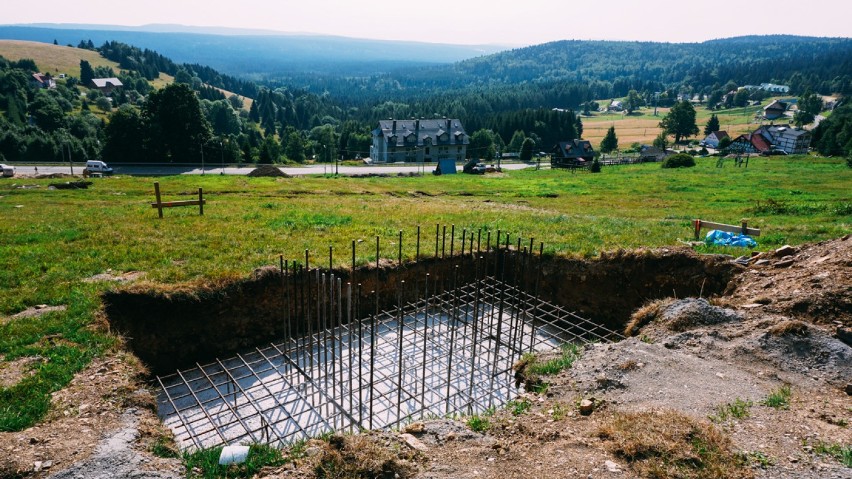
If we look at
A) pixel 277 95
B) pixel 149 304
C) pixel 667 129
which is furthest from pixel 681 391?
pixel 277 95

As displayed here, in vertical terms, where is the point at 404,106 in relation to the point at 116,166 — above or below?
above

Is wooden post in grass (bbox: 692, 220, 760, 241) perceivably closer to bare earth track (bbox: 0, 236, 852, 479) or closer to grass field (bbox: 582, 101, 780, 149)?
bare earth track (bbox: 0, 236, 852, 479)

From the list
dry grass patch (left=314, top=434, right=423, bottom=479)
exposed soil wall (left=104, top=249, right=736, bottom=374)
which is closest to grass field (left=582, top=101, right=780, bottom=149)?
exposed soil wall (left=104, top=249, right=736, bottom=374)

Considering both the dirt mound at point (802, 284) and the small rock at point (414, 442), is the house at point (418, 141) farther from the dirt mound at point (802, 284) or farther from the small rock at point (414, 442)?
the small rock at point (414, 442)

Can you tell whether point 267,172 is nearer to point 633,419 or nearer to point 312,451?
point 312,451

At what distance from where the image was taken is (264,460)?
732 centimetres

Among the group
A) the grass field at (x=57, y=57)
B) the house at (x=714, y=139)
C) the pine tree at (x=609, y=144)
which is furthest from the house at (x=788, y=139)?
the grass field at (x=57, y=57)

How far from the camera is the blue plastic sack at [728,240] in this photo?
A: 55.0ft

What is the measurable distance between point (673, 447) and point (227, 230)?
1727 cm

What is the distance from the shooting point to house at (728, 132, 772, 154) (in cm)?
9425

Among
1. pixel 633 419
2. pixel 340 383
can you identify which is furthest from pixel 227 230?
pixel 633 419

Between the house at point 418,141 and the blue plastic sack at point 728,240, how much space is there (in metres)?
78.3

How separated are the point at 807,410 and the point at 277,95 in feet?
646

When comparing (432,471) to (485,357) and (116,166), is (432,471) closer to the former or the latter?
(485,357)
